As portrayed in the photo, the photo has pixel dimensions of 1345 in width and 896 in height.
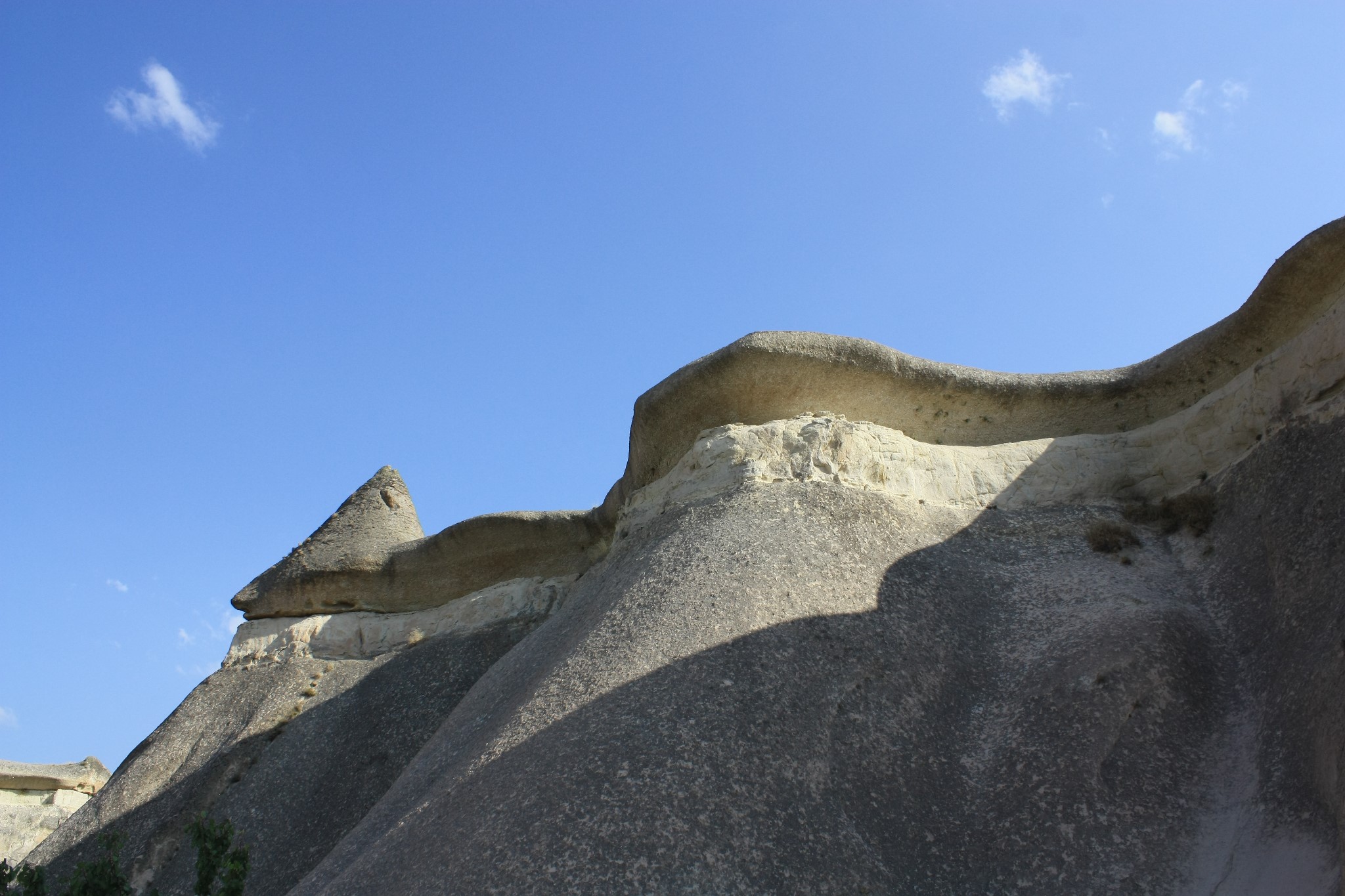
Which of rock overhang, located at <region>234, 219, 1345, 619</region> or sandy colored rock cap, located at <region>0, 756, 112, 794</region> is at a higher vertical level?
sandy colored rock cap, located at <region>0, 756, 112, 794</region>

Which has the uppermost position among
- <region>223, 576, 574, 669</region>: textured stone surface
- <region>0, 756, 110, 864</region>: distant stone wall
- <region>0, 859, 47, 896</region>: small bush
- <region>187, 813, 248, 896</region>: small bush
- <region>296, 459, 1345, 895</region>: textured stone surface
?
<region>0, 756, 110, 864</region>: distant stone wall

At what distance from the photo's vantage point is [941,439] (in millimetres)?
9156

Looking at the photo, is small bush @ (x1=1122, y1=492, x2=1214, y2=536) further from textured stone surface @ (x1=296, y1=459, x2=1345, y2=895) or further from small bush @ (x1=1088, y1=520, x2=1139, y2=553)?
small bush @ (x1=1088, y1=520, x2=1139, y2=553)

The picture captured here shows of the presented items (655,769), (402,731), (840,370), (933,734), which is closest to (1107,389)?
(840,370)

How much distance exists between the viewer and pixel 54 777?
13.9 m

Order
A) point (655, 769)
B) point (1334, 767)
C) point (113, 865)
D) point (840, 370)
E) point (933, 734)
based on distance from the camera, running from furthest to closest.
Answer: point (840, 370), point (113, 865), point (933, 734), point (655, 769), point (1334, 767)

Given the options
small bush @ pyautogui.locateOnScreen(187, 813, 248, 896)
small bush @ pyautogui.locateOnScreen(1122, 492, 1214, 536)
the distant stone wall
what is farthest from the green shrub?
the distant stone wall

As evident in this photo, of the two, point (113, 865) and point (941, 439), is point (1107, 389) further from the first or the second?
point (113, 865)

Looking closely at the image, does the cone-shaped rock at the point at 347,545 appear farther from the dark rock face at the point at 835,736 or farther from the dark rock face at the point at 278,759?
the dark rock face at the point at 835,736

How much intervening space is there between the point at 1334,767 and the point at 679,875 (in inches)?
115

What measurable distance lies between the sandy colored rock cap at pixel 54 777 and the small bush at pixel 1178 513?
496 inches

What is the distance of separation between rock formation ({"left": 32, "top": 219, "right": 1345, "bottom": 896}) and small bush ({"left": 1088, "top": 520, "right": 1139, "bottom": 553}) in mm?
44

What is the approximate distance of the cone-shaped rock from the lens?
1150 cm

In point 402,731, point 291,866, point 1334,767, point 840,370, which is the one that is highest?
point 840,370
